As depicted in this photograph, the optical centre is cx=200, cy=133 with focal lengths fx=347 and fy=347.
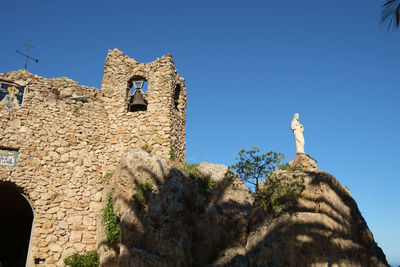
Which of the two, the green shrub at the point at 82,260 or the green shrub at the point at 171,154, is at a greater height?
the green shrub at the point at 171,154

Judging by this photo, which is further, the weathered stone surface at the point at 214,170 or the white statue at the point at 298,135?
the white statue at the point at 298,135

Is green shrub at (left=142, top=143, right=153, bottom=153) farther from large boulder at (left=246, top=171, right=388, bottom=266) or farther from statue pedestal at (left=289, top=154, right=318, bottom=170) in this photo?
statue pedestal at (left=289, top=154, right=318, bottom=170)

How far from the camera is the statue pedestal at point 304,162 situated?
53.8 ft

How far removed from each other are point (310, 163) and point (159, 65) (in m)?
8.56

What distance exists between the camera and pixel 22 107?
12688 mm

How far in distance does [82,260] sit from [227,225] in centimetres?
506

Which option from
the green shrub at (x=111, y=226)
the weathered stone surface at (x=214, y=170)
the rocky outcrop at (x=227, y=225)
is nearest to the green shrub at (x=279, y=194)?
the rocky outcrop at (x=227, y=225)

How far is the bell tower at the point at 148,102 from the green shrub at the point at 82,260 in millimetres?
4255

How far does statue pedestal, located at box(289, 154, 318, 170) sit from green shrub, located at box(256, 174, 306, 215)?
5.26m

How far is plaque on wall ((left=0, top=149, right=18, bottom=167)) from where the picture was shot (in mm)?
11805

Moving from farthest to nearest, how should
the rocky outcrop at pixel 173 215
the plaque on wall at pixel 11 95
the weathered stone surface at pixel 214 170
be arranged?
the weathered stone surface at pixel 214 170
the plaque on wall at pixel 11 95
the rocky outcrop at pixel 173 215

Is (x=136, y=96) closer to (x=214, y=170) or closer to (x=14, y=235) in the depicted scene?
(x=214, y=170)

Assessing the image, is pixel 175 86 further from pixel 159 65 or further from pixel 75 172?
pixel 75 172

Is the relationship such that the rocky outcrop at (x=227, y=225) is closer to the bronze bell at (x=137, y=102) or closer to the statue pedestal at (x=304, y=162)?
the bronze bell at (x=137, y=102)
